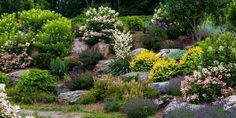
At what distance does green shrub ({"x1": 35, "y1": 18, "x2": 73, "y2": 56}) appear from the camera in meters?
19.9

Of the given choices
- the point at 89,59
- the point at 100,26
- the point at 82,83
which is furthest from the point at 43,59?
the point at 82,83

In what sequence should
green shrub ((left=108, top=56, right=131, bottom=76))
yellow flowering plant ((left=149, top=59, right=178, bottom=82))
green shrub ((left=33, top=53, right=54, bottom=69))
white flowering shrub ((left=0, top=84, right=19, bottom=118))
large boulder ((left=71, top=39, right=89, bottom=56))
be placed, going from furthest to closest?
large boulder ((left=71, top=39, right=89, bottom=56))
green shrub ((left=33, top=53, right=54, bottom=69))
green shrub ((left=108, top=56, right=131, bottom=76))
yellow flowering plant ((left=149, top=59, right=178, bottom=82))
white flowering shrub ((left=0, top=84, right=19, bottom=118))

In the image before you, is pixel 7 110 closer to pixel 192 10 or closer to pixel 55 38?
pixel 192 10

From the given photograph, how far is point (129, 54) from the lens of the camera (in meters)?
18.0

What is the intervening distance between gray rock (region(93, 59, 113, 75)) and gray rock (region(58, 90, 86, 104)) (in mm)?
2484

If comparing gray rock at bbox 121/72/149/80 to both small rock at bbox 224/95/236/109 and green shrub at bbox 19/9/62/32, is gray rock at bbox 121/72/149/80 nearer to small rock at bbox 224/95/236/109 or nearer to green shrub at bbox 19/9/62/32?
small rock at bbox 224/95/236/109

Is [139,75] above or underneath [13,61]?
underneath

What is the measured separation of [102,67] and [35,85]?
2693 mm

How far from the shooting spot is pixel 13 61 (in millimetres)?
19609

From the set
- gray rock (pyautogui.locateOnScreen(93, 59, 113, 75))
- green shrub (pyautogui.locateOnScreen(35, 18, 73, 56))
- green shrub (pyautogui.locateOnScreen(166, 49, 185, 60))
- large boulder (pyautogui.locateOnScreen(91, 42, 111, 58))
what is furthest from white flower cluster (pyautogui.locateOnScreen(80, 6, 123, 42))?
green shrub (pyautogui.locateOnScreen(166, 49, 185, 60))

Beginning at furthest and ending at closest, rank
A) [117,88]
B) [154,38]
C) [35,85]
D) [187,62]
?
[154,38], [35,85], [187,62], [117,88]

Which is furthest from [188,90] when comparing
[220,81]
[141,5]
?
[141,5]

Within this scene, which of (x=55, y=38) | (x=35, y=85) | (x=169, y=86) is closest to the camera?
(x=169, y=86)

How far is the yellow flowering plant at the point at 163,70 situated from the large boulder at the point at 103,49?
4.22 meters
